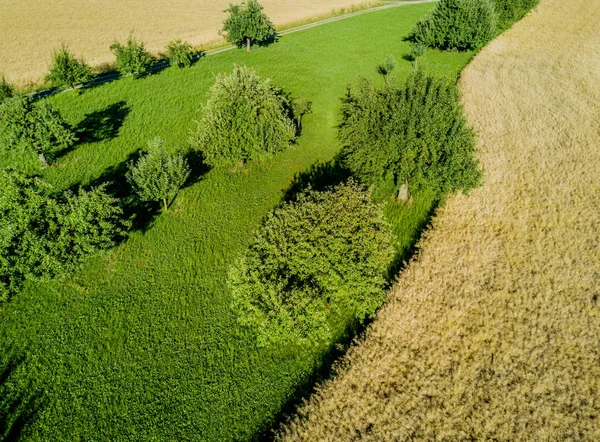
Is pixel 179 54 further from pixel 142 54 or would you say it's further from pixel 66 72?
pixel 66 72

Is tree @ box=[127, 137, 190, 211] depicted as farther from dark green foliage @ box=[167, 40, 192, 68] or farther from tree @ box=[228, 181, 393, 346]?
dark green foliage @ box=[167, 40, 192, 68]

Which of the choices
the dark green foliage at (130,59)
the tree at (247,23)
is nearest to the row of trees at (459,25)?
the tree at (247,23)

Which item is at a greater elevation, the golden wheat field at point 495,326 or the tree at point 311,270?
the tree at point 311,270

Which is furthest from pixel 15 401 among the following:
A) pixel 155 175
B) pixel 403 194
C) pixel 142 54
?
pixel 142 54

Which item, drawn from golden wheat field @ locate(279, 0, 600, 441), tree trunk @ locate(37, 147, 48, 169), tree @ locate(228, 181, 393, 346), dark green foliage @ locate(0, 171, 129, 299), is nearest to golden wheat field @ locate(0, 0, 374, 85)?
tree trunk @ locate(37, 147, 48, 169)

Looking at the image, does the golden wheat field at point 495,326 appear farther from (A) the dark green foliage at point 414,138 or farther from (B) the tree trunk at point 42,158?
(B) the tree trunk at point 42,158

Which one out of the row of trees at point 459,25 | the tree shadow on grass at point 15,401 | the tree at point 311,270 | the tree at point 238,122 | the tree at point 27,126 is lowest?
the tree shadow on grass at point 15,401
